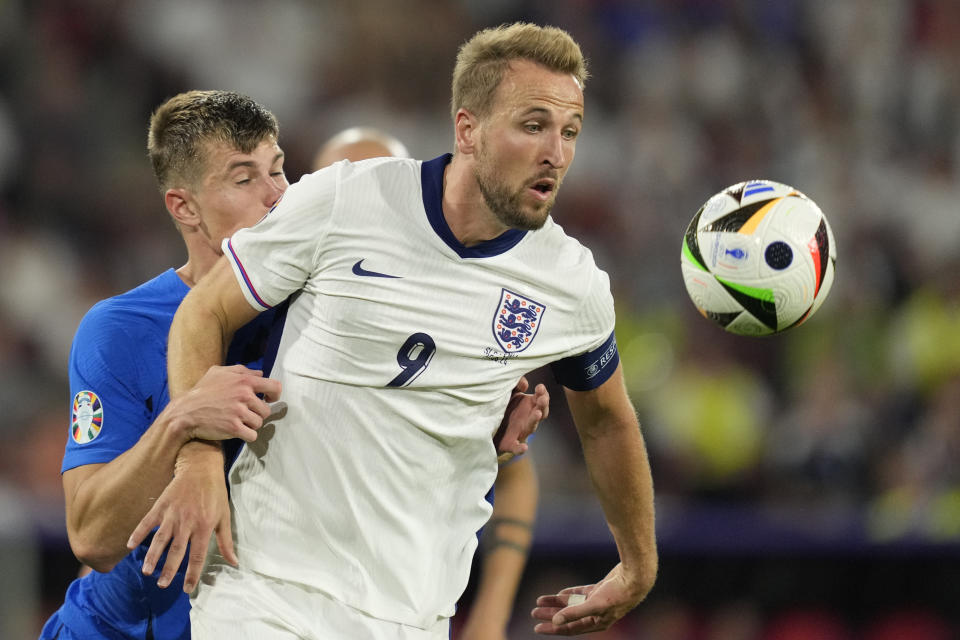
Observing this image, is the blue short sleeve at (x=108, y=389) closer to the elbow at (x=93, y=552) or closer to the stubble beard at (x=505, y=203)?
the elbow at (x=93, y=552)

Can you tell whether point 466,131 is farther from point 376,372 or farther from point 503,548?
point 503,548

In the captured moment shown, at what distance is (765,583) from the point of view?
7508mm

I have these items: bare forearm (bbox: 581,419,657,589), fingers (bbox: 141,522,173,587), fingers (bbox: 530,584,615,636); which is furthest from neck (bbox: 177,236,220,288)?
fingers (bbox: 530,584,615,636)

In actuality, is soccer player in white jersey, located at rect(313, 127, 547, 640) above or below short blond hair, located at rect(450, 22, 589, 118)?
below

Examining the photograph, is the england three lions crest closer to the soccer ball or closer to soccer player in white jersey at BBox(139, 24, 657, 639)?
soccer player in white jersey at BBox(139, 24, 657, 639)

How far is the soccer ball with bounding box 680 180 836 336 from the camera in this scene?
377 centimetres

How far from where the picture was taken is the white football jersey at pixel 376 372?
3.39 m

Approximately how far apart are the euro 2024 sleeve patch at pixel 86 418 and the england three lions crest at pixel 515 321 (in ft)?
3.82

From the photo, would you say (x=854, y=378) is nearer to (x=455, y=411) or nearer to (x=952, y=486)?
(x=952, y=486)

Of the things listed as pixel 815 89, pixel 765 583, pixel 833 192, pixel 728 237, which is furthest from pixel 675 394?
pixel 728 237

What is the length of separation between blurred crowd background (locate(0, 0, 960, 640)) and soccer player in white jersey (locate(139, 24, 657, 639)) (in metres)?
3.49

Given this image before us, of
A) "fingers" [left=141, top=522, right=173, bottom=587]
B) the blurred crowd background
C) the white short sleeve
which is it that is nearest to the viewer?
"fingers" [left=141, top=522, right=173, bottom=587]

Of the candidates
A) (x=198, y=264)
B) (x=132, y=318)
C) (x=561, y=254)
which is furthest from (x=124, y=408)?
(x=561, y=254)

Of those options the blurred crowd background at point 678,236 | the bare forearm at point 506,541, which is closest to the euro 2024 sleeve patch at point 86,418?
the bare forearm at point 506,541
